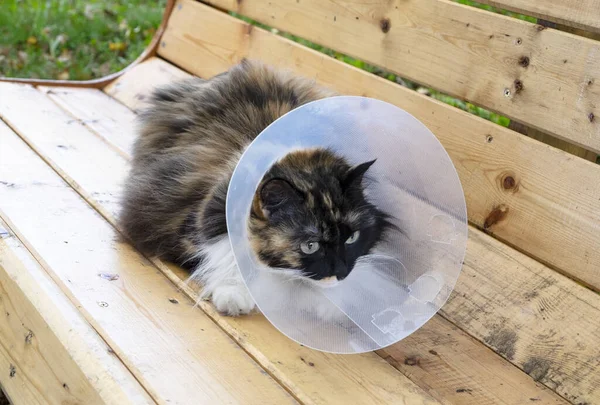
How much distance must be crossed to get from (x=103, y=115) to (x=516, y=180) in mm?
1845

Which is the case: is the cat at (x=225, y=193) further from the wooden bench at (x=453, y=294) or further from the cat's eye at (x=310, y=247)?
the wooden bench at (x=453, y=294)

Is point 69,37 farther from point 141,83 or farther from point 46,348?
point 46,348

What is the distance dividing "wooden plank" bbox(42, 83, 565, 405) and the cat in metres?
0.10

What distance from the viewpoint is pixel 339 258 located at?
1.67 meters

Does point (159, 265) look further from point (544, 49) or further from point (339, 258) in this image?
point (544, 49)

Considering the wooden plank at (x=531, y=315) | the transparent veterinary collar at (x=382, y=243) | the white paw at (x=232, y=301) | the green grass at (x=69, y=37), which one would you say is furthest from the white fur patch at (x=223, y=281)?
the green grass at (x=69, y=37)

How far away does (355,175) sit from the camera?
1.71m

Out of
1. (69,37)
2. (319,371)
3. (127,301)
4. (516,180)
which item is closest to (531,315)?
(516,180)

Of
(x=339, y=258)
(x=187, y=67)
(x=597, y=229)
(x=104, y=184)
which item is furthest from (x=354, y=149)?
(x=187, y=67)

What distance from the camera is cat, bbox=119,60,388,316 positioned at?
5.49 feet

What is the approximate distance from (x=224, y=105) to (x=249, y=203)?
62cm

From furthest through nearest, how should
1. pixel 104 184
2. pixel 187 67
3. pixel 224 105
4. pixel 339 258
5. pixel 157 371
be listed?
pixel 187 67
pixel 104 184
pixel 224 105
pixel 339 258
pixel 157 371

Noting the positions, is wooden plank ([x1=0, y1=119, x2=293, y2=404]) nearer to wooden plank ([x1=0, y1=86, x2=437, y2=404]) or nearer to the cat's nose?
wooden plank ([x1=0, y1=86, x2=437, y2=404])

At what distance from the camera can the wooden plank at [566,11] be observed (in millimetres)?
1771
